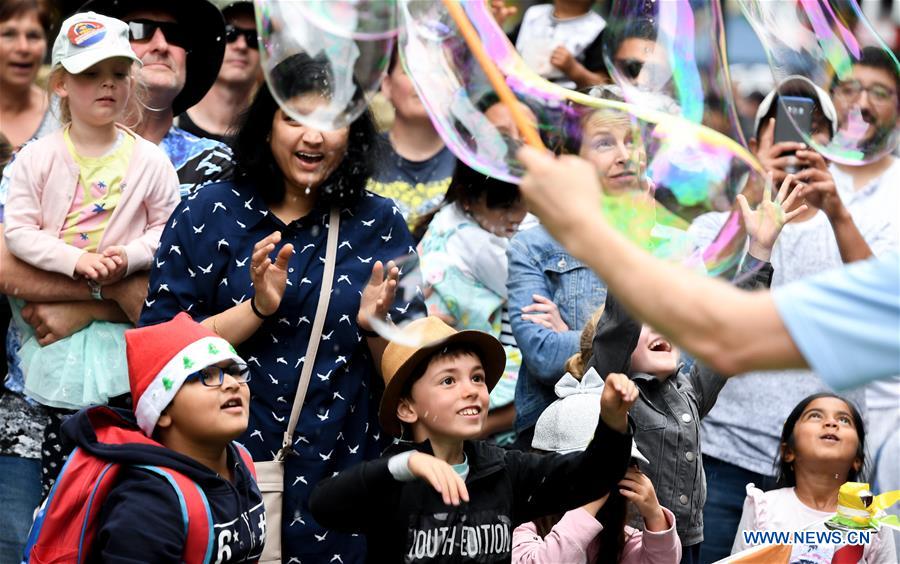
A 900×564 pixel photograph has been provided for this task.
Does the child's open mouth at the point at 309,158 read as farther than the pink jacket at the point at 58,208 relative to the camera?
No

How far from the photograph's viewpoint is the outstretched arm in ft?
8.04

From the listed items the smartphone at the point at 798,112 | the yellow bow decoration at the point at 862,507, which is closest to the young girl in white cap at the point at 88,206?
the smartphone at the point at 798,112

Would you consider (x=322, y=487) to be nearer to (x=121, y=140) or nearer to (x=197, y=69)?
(x=121, y=140)

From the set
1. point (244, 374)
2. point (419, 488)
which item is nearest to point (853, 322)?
point (419, 488)

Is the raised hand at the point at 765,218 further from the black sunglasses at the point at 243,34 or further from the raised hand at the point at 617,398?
the black sunglasses at the point at 243,34

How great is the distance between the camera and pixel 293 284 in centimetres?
447

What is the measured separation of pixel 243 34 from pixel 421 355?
2.52 metres

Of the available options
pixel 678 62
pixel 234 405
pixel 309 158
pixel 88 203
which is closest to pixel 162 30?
pixel 88 203

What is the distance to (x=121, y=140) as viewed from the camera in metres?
5.04

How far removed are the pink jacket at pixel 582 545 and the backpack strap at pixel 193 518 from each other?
96 centimetres

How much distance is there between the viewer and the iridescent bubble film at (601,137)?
3824 millimetres

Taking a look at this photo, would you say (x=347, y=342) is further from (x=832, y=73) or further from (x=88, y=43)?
(x=832, y=73)

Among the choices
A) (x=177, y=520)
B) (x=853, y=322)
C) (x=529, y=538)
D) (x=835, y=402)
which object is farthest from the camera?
(x=835, y=402)

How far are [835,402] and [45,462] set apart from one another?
2786mm
